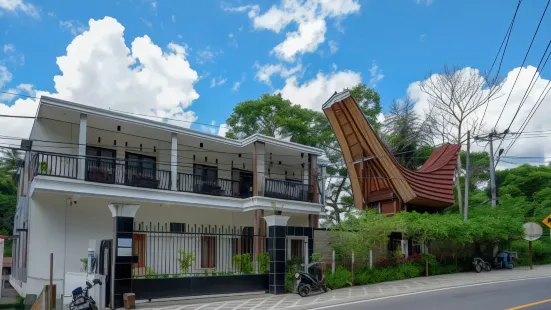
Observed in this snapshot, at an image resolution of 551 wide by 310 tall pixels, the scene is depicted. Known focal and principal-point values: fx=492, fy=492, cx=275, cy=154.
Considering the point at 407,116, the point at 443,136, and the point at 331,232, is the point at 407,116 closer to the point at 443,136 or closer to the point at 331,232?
the point at 443,136

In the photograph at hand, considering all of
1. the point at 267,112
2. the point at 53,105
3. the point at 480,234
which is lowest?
the point at 480,234

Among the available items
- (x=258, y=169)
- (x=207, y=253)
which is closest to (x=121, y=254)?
(x=207, y=253)

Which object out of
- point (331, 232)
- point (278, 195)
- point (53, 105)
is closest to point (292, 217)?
point (278, 195)

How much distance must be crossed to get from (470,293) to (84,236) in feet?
41.4

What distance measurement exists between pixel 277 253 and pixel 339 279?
9.15 ft

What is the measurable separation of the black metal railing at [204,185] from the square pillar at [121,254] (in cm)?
A: 648

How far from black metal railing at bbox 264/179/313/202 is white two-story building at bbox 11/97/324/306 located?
0.05 m

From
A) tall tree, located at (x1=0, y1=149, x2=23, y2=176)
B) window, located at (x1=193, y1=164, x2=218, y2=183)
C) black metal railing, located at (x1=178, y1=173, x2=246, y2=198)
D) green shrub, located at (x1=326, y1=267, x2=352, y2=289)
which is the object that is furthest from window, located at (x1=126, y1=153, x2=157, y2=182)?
tall tree, located at (x1=0, y1=149, x2=23, y2=176)

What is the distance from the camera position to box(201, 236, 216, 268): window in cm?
1917

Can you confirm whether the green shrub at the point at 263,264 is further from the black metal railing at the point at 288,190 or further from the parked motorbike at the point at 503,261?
the parked motorbike at the point at 503,261

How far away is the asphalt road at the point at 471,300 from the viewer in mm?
11359

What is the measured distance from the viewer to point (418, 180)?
23.6 meters

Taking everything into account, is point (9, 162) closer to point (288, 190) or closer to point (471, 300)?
point (288, 190)

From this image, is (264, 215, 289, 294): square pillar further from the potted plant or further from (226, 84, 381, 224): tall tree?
(226, 84, 381, 224): tall tree
